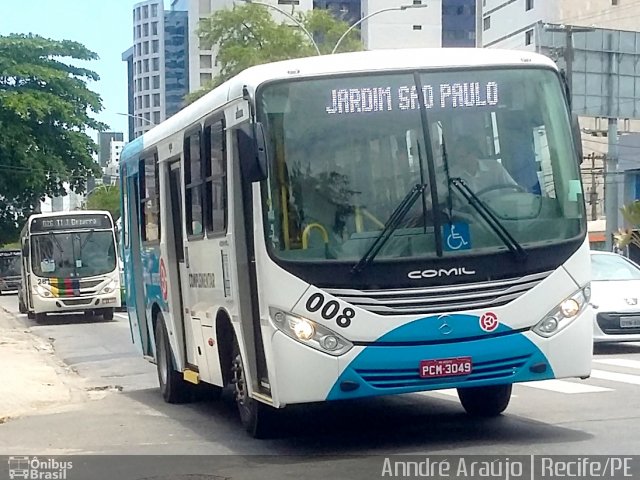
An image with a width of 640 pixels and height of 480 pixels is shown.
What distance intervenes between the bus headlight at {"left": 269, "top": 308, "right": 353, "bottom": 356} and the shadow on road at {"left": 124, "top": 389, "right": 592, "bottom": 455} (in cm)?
91

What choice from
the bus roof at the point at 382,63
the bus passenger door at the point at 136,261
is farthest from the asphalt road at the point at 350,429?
the bus roof at the point at 382,63

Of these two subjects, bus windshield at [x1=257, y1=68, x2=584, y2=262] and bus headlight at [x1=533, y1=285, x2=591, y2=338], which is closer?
bus windshield at [x1=257, y1=68, x2=584, y2=262]

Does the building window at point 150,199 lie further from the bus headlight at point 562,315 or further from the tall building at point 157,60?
the tall building at point 157,60

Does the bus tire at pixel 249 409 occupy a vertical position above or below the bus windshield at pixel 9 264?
above

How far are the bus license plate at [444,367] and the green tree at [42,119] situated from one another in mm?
46415

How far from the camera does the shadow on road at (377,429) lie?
9570mm

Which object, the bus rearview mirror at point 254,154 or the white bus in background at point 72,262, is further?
the white bus in background at point 72,262

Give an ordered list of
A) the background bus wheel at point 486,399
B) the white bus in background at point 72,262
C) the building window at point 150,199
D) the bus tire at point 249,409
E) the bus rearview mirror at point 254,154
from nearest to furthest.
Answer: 1. the bus rearview mirror at point 254,154
2. the bus tire at point 249,409
3. the background bus wheel at point 486,399
4. the building window at point 150,199
5. the white bus in background at point 72,262

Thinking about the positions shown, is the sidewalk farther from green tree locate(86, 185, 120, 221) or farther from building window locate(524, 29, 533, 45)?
green tree locate(86, 185, 120, 221)

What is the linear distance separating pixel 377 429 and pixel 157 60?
164m

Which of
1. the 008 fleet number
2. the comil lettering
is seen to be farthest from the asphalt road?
the comil lettering

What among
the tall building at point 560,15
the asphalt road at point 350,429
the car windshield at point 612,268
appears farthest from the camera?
the tall building at point 560,15

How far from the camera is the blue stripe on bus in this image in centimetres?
901

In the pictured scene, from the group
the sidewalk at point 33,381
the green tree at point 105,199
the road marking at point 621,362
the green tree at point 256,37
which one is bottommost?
the green tree at point 105,199
